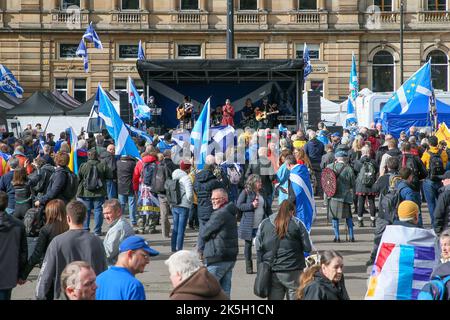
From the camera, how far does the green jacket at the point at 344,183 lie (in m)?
18.5

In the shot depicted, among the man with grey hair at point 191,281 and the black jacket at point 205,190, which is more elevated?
the black jacket at point 205,190

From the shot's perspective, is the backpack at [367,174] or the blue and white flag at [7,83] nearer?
the backpack at [367,174]

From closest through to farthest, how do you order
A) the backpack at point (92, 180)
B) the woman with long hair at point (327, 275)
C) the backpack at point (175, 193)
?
the woman with long hair at point (327, 275)
the backpack at point (175, 193)
the backpack at point (92, 180)

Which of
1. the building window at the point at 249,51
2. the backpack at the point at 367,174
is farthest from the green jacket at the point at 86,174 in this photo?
the building window at the point at 249,51

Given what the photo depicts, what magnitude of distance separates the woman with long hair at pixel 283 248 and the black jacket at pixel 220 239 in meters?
0.63

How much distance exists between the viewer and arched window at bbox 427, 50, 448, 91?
5347cm

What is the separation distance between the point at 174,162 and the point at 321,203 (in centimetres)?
566

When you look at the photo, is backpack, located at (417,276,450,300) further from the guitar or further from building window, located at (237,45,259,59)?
building window, located at (237,45,259,59)

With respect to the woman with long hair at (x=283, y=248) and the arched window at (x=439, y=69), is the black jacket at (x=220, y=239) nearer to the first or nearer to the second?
the woman with long hair at (x=283, y=248)

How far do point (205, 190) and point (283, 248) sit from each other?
461 cm

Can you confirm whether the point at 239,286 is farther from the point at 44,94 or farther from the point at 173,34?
the point at 173,34

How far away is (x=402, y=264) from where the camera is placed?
8602 mm

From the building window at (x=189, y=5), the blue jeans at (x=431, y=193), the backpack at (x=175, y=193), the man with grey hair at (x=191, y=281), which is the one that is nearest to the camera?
the man with grey hair at (x=191, y=281)
